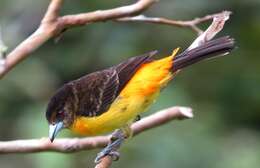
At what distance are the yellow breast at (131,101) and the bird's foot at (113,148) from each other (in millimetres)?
80

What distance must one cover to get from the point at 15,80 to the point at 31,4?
21.5 inches

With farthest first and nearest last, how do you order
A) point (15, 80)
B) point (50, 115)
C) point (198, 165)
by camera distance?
point (15, 80)
point (198, 165)
point (50, 115)

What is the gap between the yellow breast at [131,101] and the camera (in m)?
3.65

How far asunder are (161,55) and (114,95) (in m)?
1.57

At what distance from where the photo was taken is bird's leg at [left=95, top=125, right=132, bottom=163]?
331 cm

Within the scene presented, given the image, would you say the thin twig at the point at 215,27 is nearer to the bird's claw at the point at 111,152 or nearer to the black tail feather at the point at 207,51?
the black tail feather at the point at 207,51

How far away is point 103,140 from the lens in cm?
330

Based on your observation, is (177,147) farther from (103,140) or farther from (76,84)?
(103,140)

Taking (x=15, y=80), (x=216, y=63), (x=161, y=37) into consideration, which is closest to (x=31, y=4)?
(x=15, y=80)

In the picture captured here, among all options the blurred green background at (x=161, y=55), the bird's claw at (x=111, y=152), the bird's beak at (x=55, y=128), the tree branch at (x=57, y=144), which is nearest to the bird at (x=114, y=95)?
the bird's beak at (x=55, y=128)

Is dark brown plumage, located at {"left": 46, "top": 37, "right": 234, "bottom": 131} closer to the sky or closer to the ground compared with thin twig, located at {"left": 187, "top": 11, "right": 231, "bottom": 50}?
closer to the ground

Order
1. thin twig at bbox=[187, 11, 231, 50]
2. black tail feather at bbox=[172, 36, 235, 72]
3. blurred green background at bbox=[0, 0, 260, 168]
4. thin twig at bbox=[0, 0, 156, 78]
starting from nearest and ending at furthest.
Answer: thin twig at bbox=[0, 0, 156, 78]
thin twig at bbox=[187, 11, 231, 50]
black tail feather at bbox=[172, 36, 235, 72]
blurred green background at bbox=[0, 0, 260, 168]

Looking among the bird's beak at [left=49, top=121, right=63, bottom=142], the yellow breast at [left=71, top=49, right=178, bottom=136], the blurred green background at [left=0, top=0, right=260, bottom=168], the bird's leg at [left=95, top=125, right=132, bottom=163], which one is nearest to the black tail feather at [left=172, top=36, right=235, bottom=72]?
the yellow breast at [left=71, top=49, right=178, bottom=136]

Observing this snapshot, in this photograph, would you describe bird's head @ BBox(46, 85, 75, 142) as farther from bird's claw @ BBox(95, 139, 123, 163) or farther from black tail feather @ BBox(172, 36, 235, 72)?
black tail feather @ BBox(172, 36, 235, 72)
